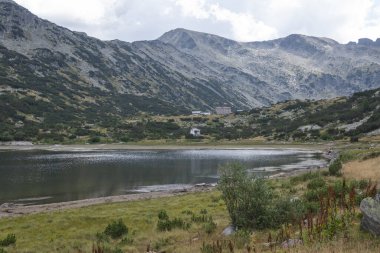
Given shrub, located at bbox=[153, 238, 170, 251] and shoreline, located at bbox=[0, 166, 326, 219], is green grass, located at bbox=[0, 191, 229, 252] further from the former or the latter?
shoreline, located at bbox=[0, 166, 326, 219]

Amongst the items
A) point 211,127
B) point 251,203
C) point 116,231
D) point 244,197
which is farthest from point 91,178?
point 211,127

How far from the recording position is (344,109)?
568 feet

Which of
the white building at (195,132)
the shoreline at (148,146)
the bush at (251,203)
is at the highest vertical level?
the white building at (195,132)

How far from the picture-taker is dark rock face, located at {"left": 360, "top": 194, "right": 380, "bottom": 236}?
1364cm

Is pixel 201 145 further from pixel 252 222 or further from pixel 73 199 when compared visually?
pixel 252 222

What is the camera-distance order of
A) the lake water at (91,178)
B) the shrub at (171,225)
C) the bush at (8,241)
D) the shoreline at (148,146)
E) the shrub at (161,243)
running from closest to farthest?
the shrub at (161,243) < the bush at (8,241) < the shrub at (171,225) < the lake water at (91,178) < the shoreline at (148,146)

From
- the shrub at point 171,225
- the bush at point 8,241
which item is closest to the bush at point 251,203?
the shrub at point 171,225

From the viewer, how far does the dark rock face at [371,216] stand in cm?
1364

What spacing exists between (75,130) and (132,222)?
15411 cm

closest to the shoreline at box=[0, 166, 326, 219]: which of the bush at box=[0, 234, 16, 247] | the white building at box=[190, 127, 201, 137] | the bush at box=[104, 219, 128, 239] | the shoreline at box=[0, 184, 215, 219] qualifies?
the shoreline at box=[0, 184, 215, 219]

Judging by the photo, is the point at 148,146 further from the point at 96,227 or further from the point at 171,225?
the point at 171,225

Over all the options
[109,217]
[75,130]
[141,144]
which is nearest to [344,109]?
[141,144]

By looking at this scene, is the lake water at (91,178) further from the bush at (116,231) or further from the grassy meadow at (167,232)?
the bush at (116,231)

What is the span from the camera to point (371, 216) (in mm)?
13961
